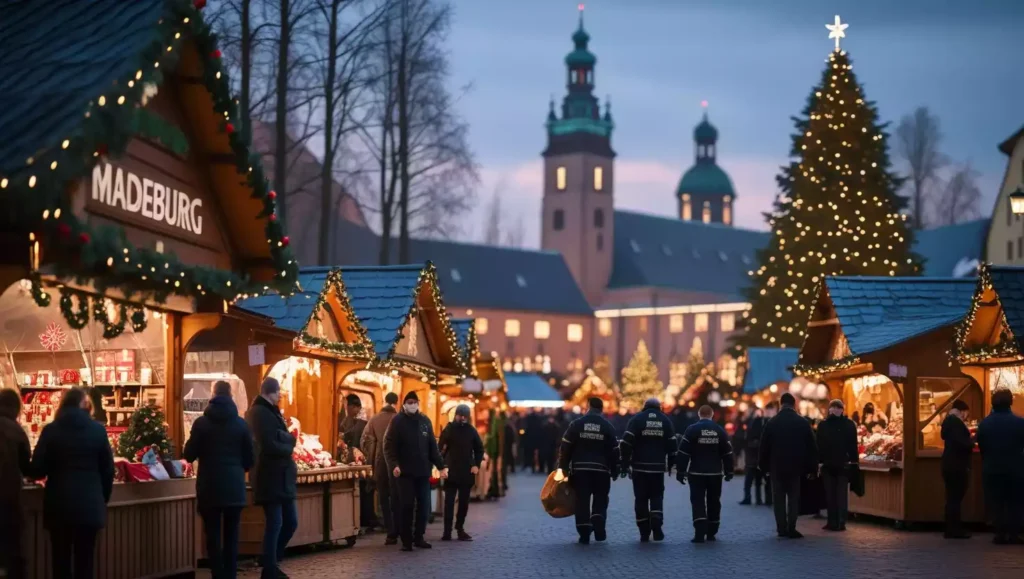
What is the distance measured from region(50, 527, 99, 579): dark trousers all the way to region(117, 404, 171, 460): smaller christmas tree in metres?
3.13

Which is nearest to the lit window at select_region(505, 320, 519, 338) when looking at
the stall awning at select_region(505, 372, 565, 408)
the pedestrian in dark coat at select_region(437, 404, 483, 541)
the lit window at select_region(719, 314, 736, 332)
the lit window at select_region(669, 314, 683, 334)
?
the lit window at select_region(669, 314, 683, 334)

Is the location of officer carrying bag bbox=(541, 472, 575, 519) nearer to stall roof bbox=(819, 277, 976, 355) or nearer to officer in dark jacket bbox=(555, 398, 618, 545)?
officer in dark jacket bbox=(555, 398, 618, 545)

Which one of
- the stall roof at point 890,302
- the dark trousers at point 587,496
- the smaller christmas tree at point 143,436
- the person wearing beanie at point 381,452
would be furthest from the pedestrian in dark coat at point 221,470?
the stall roof at point 890,302

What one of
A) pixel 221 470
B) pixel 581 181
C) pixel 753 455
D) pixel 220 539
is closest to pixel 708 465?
pixel 220 539

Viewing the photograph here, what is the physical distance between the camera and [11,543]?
44.1ft

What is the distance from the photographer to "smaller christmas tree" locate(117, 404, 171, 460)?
17.1 m

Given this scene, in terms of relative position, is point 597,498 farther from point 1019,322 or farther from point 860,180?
point 860,180

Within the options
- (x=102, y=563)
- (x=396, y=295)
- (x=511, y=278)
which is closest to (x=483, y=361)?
(x=396, y=295)

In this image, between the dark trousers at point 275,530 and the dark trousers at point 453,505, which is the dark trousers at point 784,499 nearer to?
the dark trousers at point 453,505

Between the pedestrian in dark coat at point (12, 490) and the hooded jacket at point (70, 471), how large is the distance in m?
0.15

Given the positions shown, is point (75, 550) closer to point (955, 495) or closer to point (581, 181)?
point (955, 495)

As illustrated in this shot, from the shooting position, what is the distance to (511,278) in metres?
150

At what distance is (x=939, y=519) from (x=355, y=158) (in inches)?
1153

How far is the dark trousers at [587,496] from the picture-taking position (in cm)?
2269
